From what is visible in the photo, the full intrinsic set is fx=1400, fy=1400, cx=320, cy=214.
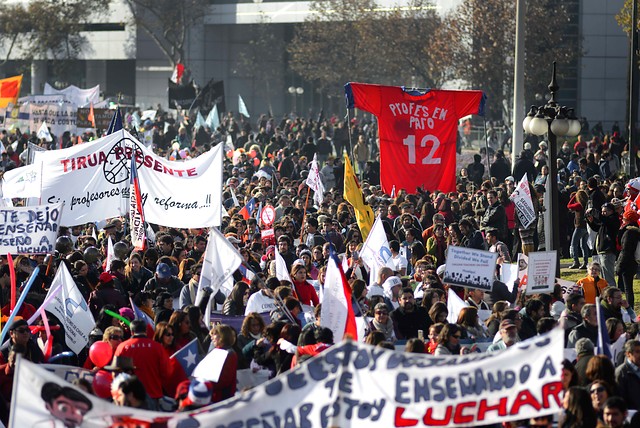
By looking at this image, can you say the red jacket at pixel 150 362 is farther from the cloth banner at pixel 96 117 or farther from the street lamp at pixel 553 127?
the cloth banner at pixel 96 117

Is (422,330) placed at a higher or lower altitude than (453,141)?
lower

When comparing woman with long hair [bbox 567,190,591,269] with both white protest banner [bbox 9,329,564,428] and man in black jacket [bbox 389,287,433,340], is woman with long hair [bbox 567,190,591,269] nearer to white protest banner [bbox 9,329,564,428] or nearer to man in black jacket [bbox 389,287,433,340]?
man in black jacket [bbox 389,287,433,340]

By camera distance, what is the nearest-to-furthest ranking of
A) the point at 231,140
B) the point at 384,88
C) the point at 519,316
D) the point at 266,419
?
the point at 266,419 → the point at 519,316 → the point at 384,88 → the point at 231,140

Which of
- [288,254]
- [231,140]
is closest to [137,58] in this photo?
[231,140]

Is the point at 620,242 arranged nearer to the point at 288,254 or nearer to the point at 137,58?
the point at 288,254

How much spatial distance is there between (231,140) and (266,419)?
35.4m

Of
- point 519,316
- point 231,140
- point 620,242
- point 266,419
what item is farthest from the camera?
point 231,140

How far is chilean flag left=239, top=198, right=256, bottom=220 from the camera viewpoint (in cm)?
2288

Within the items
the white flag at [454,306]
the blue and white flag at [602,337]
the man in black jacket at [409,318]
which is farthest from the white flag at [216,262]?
the blue and white flag at [602,337]

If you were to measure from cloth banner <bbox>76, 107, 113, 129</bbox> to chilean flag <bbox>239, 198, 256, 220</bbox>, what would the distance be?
48.6 feet

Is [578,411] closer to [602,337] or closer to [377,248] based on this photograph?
[602,337]

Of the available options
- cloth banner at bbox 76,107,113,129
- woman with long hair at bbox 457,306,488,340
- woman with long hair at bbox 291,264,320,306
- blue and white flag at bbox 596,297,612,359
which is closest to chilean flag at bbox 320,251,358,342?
woman with long hair at bbox 457,306,488,340

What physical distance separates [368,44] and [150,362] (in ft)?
158

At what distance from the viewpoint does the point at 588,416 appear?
29.0 feet
